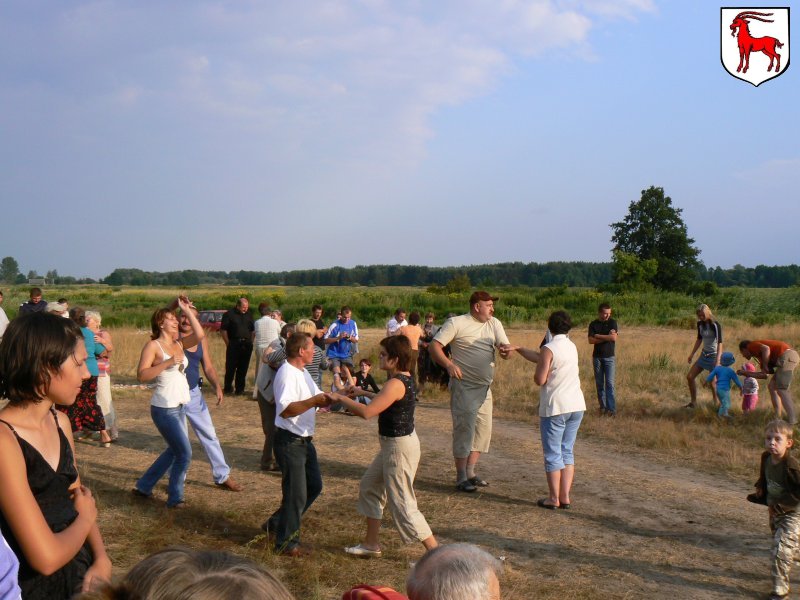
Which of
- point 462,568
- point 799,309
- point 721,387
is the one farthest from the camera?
point 799,309

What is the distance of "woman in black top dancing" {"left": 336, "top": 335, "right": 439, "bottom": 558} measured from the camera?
4.85 meters

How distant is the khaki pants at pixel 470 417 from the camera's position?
6820mm

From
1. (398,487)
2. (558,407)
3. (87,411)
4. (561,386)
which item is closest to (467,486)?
(558,407)

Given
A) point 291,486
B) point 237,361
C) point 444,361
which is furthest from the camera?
point 237,361

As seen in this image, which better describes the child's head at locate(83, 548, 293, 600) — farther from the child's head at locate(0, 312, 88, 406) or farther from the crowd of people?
the child's head at locate(0, 312, 88, 406)

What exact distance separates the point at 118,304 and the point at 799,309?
49.7 metres

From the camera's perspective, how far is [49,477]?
230 centimetres

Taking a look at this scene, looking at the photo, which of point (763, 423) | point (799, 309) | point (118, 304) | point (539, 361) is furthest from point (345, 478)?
point (118, 304)

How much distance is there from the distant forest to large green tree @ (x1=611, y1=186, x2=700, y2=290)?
46332 millimetres

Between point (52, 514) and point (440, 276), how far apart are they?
12647 centimetres

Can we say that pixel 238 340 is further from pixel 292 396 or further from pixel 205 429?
pixel 292 396

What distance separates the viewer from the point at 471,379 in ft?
22.5

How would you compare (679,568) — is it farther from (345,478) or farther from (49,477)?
(49,477)

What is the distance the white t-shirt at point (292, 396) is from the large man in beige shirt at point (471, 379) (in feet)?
6.16
